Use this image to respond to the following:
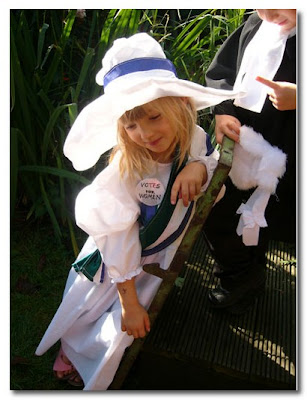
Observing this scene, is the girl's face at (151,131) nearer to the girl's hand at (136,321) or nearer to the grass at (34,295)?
the girl's hand at (136,321)

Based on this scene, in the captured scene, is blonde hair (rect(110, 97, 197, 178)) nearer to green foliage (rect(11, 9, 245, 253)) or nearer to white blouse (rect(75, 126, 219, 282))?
white blouse (rect(75, 126, 219, 282))

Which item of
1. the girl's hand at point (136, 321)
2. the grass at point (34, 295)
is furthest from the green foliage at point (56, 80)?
the girl's hand at point (136, 321)

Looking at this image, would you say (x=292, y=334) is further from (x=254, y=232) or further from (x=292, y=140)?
(x=292, y=140)

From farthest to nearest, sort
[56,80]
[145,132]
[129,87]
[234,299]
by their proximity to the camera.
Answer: [56,80] → [234,299] → [145,132] → [129,87]

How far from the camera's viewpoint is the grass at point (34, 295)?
5.80 ft

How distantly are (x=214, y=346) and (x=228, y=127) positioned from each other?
0.65 metres

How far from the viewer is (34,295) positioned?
2.08m

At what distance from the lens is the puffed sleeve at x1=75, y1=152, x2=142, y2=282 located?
1.37 metres

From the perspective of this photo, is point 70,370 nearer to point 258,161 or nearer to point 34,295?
point 34,295

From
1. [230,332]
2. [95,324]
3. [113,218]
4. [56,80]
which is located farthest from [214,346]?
[56,80]

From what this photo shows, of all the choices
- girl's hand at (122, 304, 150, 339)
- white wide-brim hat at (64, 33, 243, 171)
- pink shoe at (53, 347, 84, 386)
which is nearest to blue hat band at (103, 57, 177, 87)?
white wide-brim hat at (64, 33, 243, 171)

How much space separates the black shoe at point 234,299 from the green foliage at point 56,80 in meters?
0.71
